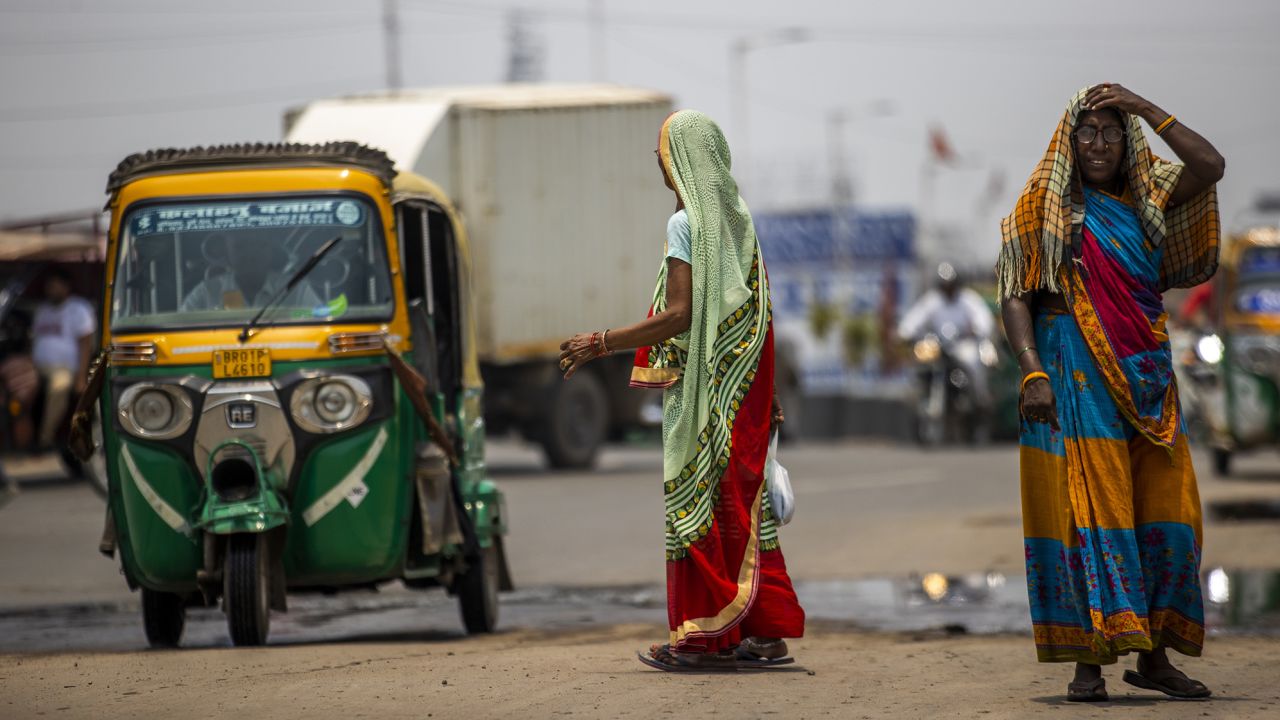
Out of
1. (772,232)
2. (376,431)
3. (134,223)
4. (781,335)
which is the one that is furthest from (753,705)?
(772,232)

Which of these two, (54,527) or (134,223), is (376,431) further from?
(54,527)

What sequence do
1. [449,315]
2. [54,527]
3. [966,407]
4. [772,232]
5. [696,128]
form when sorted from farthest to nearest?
[772,232] → [966,407] → [54,527] → [449,315] → [696,128]

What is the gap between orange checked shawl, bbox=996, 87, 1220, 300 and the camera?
6.29 meters

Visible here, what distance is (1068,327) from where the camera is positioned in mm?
6332

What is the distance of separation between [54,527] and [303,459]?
8.28m

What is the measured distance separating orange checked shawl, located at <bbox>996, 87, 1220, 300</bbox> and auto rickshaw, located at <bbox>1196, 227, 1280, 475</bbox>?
34.9ft

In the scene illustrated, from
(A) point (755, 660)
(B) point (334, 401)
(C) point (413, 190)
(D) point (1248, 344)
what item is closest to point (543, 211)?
(D) point (1248, 344)

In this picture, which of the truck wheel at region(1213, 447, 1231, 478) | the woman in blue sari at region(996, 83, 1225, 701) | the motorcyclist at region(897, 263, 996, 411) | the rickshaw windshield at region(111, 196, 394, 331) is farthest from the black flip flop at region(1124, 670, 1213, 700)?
the motorcyclist at region(897, 263, 996, 411)

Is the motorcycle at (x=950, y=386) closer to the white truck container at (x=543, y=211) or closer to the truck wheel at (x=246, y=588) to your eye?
the white truck container at (x=543, y=211)

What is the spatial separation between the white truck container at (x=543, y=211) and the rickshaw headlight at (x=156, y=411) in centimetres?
1040

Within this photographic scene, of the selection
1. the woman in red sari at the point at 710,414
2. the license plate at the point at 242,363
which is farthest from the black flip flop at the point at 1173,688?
the license plate at the point at 242,363

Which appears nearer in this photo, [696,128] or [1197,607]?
[1197,607]

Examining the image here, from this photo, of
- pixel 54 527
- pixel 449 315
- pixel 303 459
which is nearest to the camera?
pixel 303 459

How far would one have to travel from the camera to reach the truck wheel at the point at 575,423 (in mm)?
21278
